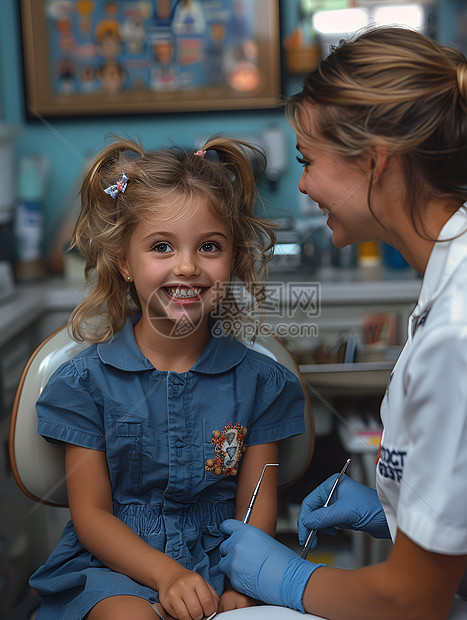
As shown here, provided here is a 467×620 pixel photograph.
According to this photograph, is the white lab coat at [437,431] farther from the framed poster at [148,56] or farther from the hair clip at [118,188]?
the framed poster at [148,56]

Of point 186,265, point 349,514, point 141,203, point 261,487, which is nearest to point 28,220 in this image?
point 141,203

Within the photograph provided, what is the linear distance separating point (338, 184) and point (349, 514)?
1.57 feet

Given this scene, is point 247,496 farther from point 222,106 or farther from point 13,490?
point 222,106

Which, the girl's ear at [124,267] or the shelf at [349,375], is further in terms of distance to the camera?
the shelf at [349,375]

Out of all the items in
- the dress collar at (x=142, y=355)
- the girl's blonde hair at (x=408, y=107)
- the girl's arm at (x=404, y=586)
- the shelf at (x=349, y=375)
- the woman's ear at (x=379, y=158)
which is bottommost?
the shelf at (x=349, y=375)

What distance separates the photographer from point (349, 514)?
939 mm

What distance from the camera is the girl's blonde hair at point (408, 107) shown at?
0.74m

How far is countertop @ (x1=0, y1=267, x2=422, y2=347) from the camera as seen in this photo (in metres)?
1.94

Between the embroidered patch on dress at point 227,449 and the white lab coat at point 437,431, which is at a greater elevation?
the white lab coat at point 437,431

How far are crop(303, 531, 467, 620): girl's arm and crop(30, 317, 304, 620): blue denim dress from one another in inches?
11.4

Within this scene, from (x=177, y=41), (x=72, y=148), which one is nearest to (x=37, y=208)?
(x=72, y=148)

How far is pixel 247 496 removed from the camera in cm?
103

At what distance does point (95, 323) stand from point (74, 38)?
1.61 m

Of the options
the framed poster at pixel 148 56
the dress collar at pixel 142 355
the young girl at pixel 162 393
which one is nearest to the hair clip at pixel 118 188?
the young girl at pixel 162 393
